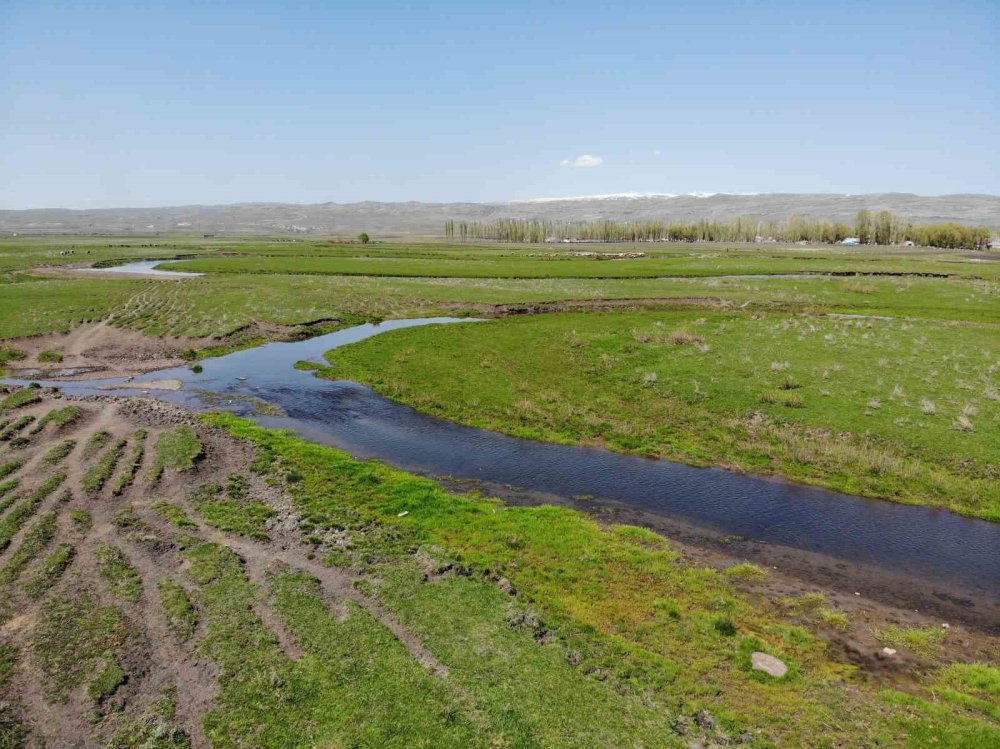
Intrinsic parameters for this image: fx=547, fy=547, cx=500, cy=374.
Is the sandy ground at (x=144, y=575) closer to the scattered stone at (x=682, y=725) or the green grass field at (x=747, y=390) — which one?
the scattered stone at (x=682, y=725)

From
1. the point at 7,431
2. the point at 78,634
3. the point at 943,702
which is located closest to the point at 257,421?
the point at 7,431

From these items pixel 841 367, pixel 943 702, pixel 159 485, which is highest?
pixel 841 367

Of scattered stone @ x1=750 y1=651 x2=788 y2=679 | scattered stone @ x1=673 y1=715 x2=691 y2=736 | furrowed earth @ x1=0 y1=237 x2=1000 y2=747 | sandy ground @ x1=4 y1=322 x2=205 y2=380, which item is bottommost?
scattered stone @ x1=673 y1=715 x2=691 y2=736

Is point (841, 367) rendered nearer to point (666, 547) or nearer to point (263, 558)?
point (666, 547)

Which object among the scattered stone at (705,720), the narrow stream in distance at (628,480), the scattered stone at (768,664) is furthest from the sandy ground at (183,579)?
the scattered stone at (705,720)

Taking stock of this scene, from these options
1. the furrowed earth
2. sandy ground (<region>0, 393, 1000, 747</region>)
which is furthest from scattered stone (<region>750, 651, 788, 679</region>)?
sandy ground (<region>0, 393, 1000, 747</region>)

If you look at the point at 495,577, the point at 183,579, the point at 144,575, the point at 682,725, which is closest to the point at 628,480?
the point at 495,577

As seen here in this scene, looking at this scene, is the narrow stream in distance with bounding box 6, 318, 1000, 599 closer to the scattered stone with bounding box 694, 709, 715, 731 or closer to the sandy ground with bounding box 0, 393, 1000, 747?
the sandy ground with bounding box 0, 393, 1000, 747
